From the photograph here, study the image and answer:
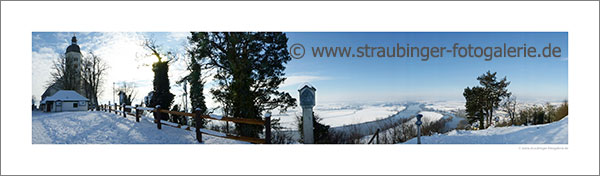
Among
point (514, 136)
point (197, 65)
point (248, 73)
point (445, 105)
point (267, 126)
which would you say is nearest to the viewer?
point (267, 126)

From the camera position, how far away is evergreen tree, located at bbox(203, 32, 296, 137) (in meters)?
2.93

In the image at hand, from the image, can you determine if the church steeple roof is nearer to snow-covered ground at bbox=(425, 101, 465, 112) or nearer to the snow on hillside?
the snow on hillside

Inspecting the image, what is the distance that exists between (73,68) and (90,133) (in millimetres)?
1149

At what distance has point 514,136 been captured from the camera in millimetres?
2686

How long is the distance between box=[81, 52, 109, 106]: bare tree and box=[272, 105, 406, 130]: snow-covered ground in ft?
9.85

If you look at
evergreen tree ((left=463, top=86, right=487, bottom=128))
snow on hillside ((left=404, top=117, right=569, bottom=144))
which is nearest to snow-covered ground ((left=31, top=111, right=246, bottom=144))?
snow on hillside ((left=404, top=117, right=569, bottom=144))

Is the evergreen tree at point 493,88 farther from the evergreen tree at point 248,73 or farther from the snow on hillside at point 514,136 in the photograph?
the evergreen tree at point 248,73

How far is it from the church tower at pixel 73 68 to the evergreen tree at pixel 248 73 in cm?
180

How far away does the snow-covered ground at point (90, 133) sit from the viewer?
2.71 m

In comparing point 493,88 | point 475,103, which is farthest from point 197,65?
point 493,88

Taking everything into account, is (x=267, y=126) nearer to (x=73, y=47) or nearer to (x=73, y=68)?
(x=73, y=47)

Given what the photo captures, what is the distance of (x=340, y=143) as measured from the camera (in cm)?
283

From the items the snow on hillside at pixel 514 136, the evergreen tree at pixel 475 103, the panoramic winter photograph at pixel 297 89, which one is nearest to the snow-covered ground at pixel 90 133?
the panoramic winter photograph at pixel 297 89
